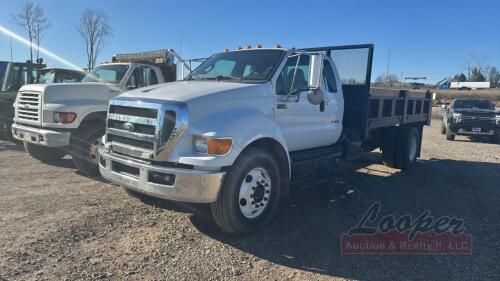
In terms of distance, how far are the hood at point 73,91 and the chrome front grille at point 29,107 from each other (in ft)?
0.40

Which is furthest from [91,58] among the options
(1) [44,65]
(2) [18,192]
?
(2) [18,192]

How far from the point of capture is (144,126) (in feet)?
14.5

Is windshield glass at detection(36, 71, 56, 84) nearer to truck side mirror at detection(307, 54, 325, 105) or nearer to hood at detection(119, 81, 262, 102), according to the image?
hood at detection(119, 81, 262, 102)

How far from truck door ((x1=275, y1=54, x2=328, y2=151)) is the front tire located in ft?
2.21

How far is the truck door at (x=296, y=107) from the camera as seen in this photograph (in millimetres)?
5227

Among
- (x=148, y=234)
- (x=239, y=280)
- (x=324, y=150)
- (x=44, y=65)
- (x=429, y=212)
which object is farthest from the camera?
(x=44, y=65)

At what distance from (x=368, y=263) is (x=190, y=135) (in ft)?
7.43

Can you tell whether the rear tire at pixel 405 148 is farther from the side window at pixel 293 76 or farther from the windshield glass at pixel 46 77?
the windshield glass at pixel 46 77

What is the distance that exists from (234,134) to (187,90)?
0.85m

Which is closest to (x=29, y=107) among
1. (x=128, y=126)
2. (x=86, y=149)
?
(x=86, y=149)

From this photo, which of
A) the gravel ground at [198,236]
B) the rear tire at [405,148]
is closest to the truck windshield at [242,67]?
the gravel ground at [198,236]

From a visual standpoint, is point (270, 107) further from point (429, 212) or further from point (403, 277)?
point (429, 212)

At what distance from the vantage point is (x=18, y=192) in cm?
610

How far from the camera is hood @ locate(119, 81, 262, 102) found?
438 centimetres
